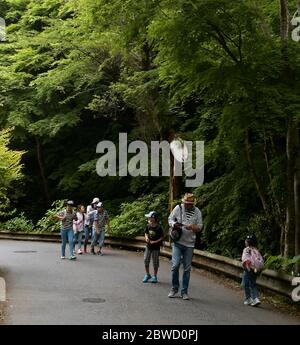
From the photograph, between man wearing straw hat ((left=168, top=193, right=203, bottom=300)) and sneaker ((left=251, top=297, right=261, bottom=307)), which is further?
man wearing straw hat ((left=168, top=193, right=203, bottom=300))

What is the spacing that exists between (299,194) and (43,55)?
1867 cm

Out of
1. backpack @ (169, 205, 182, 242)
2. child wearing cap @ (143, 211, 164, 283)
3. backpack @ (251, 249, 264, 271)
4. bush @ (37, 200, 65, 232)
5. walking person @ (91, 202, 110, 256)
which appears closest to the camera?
backpack @ (251, 249, 264, 271)

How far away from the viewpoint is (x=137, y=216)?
24.0 meters

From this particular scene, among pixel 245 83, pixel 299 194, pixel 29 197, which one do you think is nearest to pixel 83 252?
pixel 299 194

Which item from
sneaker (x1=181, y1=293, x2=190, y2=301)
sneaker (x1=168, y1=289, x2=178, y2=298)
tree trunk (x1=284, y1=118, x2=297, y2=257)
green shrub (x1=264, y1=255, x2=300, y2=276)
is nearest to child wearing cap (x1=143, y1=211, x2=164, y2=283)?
sneaker (x1=168, y1=289, x2=178, y2=298)

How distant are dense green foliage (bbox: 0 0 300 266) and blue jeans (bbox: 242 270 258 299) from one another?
302cm

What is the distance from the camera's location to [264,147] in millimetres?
14586

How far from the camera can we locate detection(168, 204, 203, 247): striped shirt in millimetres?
10930

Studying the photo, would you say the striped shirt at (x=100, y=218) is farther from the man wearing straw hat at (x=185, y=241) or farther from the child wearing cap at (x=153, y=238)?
the man wearing straw hat at (x=185, y=241)

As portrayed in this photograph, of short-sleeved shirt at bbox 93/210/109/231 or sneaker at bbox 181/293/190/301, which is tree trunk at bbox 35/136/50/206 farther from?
sneaker at bbox 181/293/190/301

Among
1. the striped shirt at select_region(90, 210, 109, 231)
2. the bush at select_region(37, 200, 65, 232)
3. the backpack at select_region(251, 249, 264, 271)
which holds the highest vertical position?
the backpack at select_region(251, 249, 264, 271)

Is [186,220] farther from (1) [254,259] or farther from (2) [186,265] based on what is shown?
(1) [254,259]

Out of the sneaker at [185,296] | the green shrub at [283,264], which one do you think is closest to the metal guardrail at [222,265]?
the green shrub at [283,264]

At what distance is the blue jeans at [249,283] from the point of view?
34.7 feet
